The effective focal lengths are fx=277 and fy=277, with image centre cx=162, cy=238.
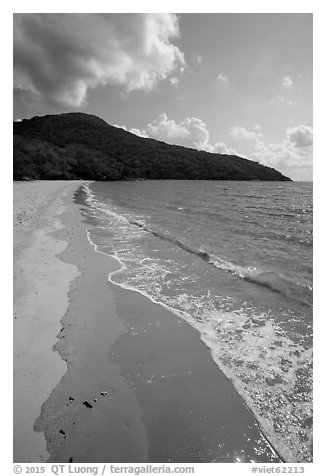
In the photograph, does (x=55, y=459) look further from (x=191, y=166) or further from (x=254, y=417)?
(x=191, y=166)

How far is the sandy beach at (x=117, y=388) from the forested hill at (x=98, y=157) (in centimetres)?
9809

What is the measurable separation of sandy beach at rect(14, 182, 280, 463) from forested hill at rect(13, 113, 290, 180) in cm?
9809

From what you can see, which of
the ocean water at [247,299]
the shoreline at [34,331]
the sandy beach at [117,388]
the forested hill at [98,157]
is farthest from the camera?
the forested hill at [98,157]

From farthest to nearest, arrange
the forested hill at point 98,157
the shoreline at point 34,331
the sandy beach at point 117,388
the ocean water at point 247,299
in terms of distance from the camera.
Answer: the forested hill at point 98,157, the ocean water at point 247,299, the shoreline at point 34,331, the sandy beach at point 117,388

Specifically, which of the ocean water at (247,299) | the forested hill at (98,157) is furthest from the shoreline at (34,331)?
the forested hill at (98,157)

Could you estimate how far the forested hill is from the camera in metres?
112

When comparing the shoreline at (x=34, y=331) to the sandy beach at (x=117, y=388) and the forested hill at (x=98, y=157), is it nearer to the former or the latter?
the sandy beach at (x=117, y=388)

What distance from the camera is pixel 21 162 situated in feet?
319

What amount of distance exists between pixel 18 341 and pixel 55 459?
2.67 metres

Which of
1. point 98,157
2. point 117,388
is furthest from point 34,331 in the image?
point 98,157

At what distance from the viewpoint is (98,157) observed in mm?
144250

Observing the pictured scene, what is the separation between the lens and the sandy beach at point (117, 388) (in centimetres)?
358

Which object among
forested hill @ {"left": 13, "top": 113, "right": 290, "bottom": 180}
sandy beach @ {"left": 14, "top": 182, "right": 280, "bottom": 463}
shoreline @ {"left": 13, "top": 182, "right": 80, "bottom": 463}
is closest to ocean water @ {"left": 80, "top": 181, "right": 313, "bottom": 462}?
sandy beach @ {"left": 14, "top": 182, "right": 280, "bottom": 463}
